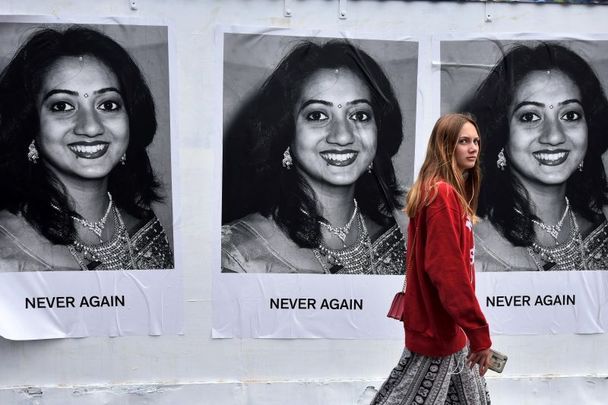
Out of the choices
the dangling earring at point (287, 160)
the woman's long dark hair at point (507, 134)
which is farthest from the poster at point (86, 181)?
the woman's long dark hair at point (507, 134)

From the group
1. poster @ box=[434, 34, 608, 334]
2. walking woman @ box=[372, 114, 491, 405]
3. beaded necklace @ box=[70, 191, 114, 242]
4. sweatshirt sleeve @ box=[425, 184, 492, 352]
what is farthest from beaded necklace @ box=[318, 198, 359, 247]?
sweatshirt sleeve @ box=[425, 184, 492, 352]

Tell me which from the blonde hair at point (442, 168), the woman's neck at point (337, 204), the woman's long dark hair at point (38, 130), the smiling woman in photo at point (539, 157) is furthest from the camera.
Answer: the smiling woman in photo at point (539, 157)

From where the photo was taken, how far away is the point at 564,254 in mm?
6863

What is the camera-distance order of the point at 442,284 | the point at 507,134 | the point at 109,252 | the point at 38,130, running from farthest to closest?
the point at 507,134 → the point at 109,252 → the point at 38,130 → the point at 442,284

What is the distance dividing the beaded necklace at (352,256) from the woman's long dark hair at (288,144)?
0.08m

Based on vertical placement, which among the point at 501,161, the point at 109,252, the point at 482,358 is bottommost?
the point at 482,358

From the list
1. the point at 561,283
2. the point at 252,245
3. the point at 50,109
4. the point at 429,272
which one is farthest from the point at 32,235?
the point at 561,283

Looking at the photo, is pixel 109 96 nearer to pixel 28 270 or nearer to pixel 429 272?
pixel 28 270

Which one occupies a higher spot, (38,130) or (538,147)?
(38,130)

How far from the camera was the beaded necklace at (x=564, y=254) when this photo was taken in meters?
6.84

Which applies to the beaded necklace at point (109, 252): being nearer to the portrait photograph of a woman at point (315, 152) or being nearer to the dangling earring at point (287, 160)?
the portrait photograph of a woman at point (315, 152)

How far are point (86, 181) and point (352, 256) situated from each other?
5.73ft

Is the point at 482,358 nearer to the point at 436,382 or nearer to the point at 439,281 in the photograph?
the point at 436,382

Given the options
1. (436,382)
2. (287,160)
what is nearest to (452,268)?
(436,382)
